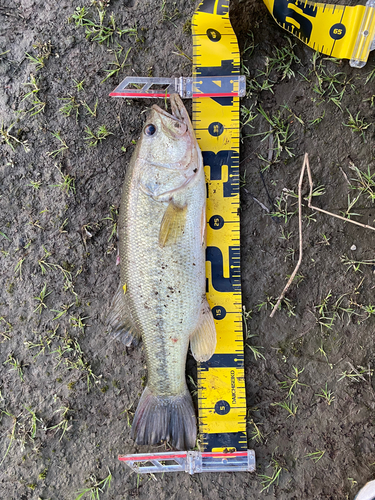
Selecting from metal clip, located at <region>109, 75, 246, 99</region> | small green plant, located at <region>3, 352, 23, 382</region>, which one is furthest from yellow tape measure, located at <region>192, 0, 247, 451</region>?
small green plant, located at <region>3, 352, 23, 382</region>

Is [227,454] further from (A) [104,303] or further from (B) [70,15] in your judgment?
(B) [70,15]

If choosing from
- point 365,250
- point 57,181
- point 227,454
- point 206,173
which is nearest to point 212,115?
point 206,173

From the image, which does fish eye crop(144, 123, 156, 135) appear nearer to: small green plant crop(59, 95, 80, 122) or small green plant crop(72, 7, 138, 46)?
small green plant crop(59, 95, 80, 122)

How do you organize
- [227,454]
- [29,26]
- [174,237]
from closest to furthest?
1. [174,237]
2. [227,454]
3. [29,26]

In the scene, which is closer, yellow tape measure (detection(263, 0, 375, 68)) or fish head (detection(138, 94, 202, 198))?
fish head (detection(138, 94, 202, 198))

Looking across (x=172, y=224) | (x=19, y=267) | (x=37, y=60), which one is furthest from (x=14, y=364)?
Result: (x=37, y=60)

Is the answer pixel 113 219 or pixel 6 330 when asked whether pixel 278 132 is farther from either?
pixel 6 330

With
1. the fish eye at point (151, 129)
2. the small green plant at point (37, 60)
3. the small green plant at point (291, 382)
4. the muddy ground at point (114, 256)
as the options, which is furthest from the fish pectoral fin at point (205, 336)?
the small green plant at point (37, 60)
